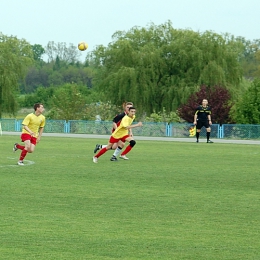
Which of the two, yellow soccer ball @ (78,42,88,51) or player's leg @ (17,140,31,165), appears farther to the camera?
yellow soccer ball @ (78,42,88,51)

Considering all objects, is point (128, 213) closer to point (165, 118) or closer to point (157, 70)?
point (165, 118)

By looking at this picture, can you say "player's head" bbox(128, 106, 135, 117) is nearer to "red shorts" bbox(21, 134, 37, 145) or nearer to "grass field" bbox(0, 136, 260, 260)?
"grass field" bbox(0, 136, 260, 260)

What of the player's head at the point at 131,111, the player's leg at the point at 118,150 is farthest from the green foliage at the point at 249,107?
the player's head at the point at 131,111

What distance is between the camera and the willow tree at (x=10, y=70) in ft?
214

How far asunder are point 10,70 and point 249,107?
87.7ft

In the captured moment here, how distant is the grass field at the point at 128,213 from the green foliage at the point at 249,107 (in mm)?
27144

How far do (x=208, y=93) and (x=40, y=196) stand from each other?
37.5 m

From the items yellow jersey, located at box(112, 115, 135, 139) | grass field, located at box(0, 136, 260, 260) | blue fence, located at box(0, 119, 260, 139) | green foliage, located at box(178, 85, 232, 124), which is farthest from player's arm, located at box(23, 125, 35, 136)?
green foliage, located at box(178, 85, 232, 124)


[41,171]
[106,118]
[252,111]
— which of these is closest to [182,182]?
[41,171]

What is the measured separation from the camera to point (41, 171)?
709 inches

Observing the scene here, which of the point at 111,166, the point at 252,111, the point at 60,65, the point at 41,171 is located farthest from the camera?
the point at 60,65

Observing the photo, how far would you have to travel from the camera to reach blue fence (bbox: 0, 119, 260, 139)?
152 ft

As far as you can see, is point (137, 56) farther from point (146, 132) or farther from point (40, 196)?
point (40, 196)

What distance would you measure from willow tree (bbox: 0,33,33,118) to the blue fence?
7.65 metres
